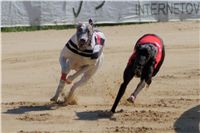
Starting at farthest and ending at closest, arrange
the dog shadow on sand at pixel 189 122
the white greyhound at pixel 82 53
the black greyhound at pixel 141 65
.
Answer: the white greyhound at pixel 82 53
the black greyhound at pixel 141 65
the dog shadow on sand at pixel 189 122

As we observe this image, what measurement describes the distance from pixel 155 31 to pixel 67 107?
9958 mm

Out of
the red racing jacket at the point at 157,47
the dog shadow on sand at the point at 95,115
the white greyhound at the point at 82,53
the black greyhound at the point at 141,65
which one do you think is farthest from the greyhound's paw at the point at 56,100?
the red racing jacket at the point at 157,47

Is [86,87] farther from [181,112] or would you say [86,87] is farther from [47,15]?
[47,15]

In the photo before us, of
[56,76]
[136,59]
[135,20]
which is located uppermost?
[136,59]

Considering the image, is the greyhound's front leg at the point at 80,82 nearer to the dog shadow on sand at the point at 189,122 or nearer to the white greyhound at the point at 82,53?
the white greyhound at the point at 82,53

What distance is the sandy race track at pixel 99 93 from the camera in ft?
28.7

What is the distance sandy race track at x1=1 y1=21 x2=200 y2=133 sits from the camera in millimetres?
8734

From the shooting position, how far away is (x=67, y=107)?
970cm

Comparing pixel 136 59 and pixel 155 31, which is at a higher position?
pixel 136 59

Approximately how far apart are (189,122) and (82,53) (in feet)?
5.96

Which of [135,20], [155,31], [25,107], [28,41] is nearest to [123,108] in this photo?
[25,107]

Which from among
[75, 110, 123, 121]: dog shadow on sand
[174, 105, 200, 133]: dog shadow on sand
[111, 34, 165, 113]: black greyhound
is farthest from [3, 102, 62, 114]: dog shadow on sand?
[174, 105, 200, 133]: dog shadow on sand

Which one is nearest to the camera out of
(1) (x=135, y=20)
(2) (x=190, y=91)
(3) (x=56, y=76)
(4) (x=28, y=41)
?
(2) (x=190, y=91)

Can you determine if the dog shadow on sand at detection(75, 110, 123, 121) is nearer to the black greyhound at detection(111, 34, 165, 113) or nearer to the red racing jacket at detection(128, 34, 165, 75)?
Result: the black greyhound at detection(111, 34, 165, 113)
